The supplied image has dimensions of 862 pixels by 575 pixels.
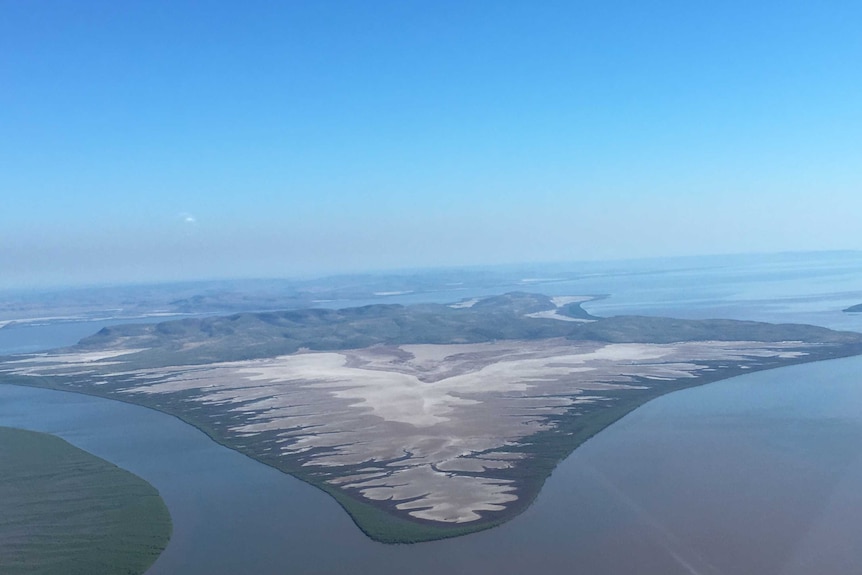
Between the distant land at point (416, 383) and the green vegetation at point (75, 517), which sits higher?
the distant land at point (416, 383)

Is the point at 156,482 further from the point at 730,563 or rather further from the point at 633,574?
the point at 730,563

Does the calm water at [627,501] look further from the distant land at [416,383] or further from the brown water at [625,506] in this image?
the distant land at [416,383]

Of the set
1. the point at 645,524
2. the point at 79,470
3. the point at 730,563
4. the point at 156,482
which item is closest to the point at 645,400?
the point at 645,524

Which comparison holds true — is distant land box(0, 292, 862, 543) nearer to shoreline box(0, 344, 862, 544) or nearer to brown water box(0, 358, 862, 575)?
shoreline box(0, 344, 862, 544)

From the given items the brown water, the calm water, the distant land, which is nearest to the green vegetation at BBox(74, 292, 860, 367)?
the distant land

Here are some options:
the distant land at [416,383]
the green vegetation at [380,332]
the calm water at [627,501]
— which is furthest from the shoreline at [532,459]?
the green vegetation at [380,332]
